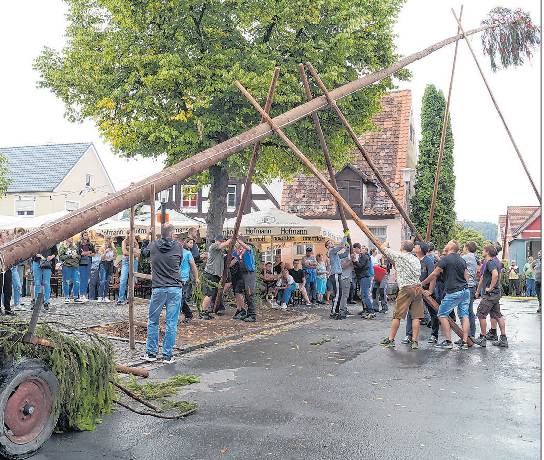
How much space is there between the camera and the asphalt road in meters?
4.89

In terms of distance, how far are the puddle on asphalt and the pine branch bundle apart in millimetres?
9470

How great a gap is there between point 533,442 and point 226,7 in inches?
483

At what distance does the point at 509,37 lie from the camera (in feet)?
42.2

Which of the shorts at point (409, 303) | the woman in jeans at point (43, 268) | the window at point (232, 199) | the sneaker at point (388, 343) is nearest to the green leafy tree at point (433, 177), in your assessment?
the window at point (232, 199)

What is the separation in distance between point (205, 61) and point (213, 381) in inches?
355

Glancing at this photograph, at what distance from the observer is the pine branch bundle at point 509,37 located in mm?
12594

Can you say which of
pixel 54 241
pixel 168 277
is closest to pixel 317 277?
pixel 168 277

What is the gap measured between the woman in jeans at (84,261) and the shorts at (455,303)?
9.84 m

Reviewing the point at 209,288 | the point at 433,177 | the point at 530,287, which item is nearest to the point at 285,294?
the point at 209,288

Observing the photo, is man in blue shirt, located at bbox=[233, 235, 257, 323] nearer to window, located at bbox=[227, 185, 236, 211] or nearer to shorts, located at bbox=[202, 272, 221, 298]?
shorts, located at bbox=[202, 272, 221, 298]

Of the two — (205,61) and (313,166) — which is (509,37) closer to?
(313,166)

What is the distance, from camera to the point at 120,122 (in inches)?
591

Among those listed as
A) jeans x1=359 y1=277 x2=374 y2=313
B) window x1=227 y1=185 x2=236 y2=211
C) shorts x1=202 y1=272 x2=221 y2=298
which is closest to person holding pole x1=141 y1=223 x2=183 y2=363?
shorts x1=202 y1=272 x2=221 y2=298

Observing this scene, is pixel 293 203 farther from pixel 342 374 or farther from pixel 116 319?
pixel 342 374
